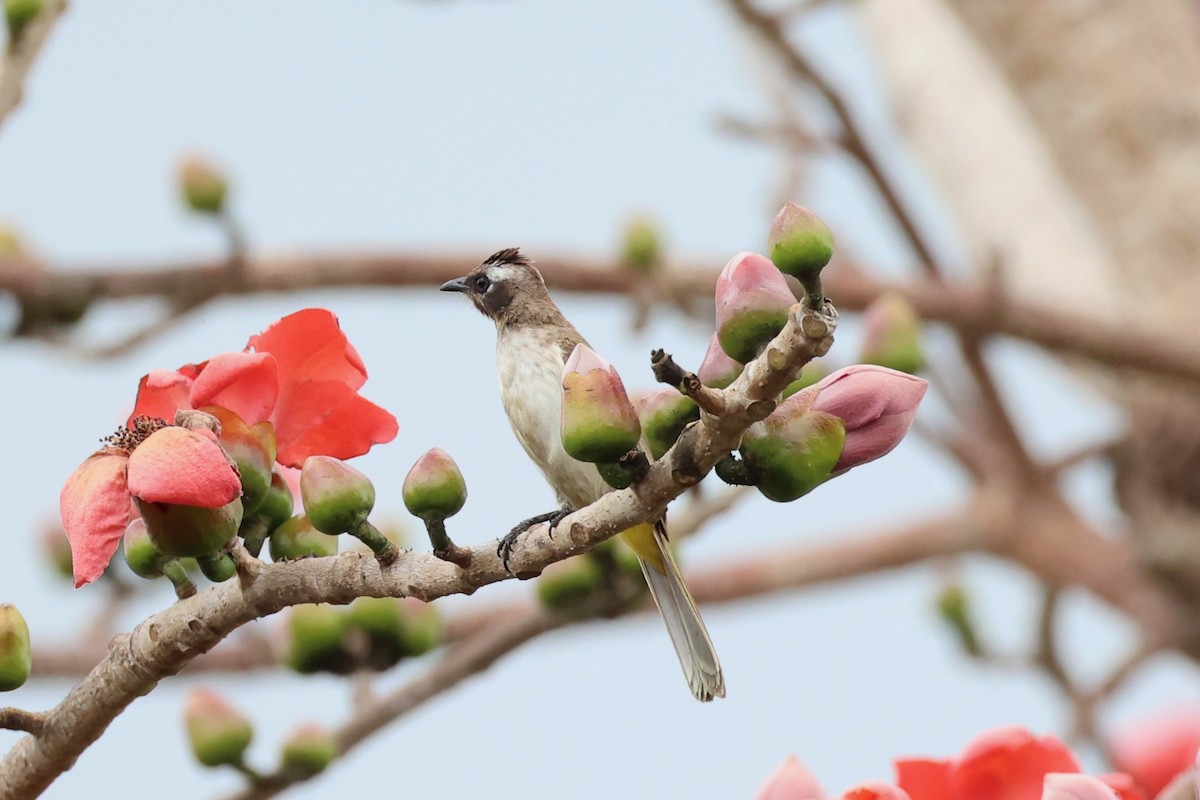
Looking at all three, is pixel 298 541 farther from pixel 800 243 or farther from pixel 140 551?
pixel 800 243

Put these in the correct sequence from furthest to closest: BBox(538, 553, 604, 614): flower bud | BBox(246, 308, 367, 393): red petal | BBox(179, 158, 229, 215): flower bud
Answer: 1. BBox(179, 158, 229, 215): flower bud
2. BBox(538, 553, 604, 614): flower bud
3. BBox(246, 308, 367, 393): red petal

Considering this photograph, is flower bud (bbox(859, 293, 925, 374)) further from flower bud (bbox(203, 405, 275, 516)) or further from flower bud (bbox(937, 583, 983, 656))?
flower bud (bbox(937, 583, 983, 656))

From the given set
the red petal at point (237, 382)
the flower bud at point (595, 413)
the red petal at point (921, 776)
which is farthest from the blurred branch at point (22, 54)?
the red petal at point (921, 776)

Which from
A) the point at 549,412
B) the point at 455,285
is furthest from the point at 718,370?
the point at 455,285

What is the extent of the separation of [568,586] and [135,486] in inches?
40.7

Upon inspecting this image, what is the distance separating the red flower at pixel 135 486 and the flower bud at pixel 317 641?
2.89 feet

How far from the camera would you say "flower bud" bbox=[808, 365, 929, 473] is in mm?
1087

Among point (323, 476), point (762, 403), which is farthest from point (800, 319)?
point (323, 476)

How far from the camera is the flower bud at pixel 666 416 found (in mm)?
1122

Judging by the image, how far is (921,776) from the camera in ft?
3.93

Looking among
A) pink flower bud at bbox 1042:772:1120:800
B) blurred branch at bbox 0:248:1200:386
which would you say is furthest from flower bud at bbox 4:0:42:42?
pink flower bud at bbox 1042:772:1120:800

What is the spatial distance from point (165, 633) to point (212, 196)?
6.65 ft

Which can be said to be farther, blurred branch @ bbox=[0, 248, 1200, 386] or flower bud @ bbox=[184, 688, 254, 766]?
blurred branch @ bbox=[0, 248, 1200, 386]

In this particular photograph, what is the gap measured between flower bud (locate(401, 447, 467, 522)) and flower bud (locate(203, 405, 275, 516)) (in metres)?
0.13
